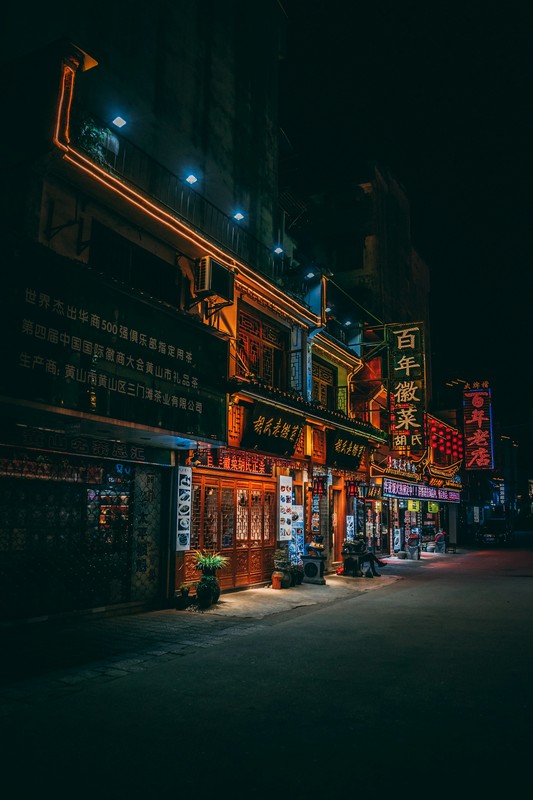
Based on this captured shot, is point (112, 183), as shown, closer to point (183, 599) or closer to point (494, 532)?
point (183, 599)

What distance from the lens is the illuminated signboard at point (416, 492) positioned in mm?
26764

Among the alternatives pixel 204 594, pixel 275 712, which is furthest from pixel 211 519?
pixel 275 712

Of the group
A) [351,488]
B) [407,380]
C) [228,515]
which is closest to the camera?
[228,515]

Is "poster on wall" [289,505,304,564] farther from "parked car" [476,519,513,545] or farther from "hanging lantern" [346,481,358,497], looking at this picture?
"parked car" [476,519,513,545]

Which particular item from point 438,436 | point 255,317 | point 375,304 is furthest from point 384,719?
point 438,436

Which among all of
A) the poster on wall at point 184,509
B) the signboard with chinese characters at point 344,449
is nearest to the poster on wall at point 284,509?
the signboard with chinese characters at point 344,449

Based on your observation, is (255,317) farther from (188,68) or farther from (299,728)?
(299,728)

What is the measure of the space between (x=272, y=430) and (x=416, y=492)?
1621 centimetres

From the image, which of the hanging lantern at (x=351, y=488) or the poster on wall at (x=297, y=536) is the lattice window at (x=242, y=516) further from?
the hanging lantern at (x=351, y=488)

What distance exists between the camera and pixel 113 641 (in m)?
9.37

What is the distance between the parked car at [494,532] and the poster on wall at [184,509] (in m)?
33.8

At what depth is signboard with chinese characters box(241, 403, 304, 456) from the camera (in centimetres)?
1603

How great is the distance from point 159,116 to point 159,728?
13.9 meters

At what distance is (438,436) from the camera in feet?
119
